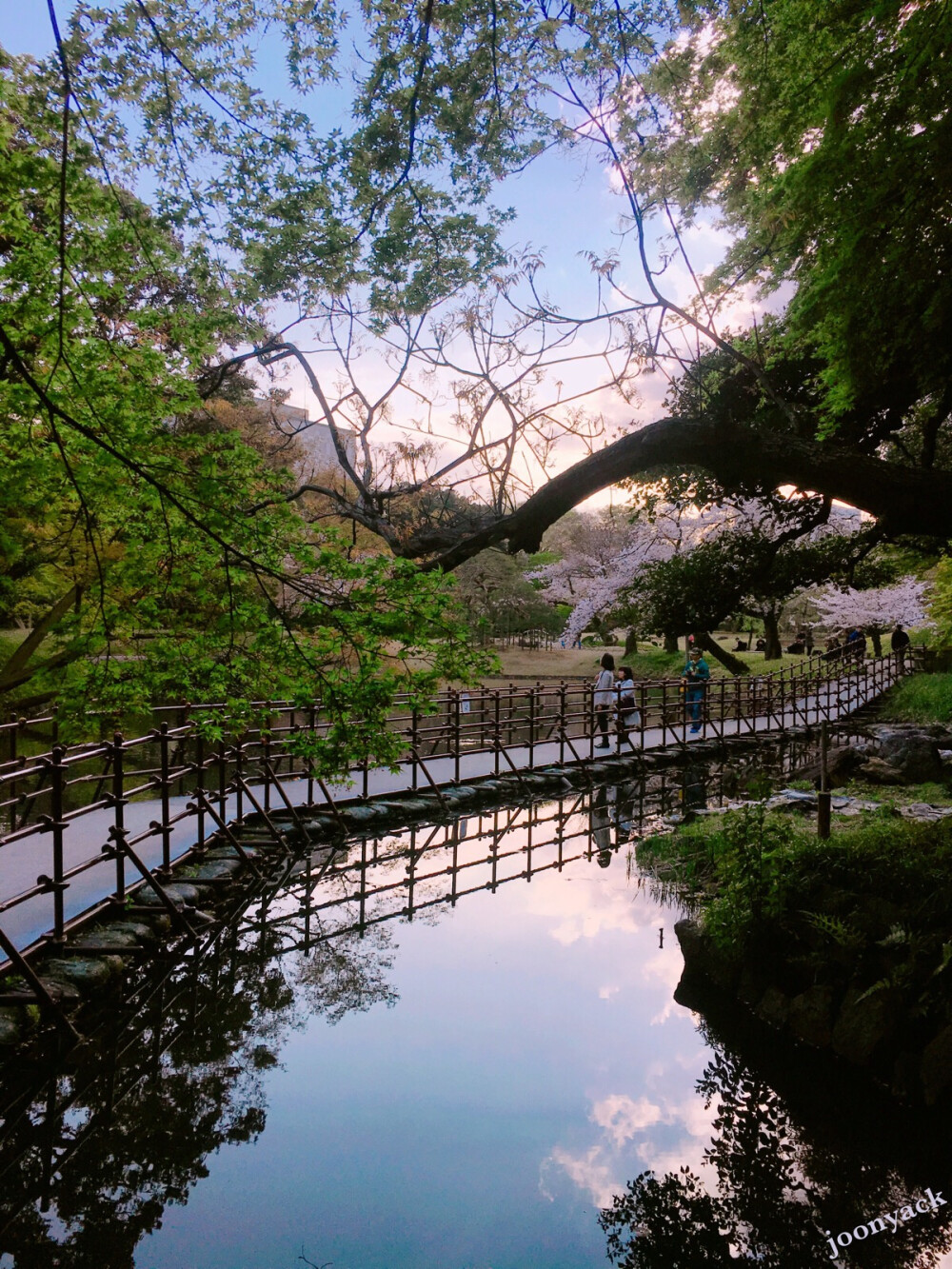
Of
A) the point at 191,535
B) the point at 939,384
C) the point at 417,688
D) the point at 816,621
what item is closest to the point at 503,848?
the point at 417,688

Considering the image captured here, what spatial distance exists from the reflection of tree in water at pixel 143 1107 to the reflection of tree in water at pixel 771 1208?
2.04 meters

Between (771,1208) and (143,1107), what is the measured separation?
10.3 ft

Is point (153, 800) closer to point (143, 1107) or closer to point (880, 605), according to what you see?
point (143, 1107)

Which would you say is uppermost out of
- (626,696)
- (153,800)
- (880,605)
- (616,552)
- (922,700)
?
(616,552)

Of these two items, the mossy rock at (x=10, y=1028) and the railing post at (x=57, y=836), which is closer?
the mossy rock at (x=10, y=1028)

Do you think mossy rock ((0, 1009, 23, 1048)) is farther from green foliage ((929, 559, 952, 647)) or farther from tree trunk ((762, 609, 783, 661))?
tree trunk ((762, 609, 783, 661))

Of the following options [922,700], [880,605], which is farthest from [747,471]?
[880,605]

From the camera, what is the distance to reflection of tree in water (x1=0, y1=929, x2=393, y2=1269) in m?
3.09

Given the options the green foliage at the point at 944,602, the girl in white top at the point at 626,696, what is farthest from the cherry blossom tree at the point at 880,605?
the girl in white top at the point at 626,696

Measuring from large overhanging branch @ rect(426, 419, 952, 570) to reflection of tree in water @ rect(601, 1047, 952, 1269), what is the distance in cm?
366

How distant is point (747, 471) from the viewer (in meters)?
5.71

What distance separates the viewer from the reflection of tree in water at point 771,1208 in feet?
9.81

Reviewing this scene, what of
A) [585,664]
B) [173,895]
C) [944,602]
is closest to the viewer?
[173,895]

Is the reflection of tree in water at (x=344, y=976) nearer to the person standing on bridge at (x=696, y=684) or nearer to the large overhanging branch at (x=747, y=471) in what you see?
the large overhanging branch at (x=747, y=471)
